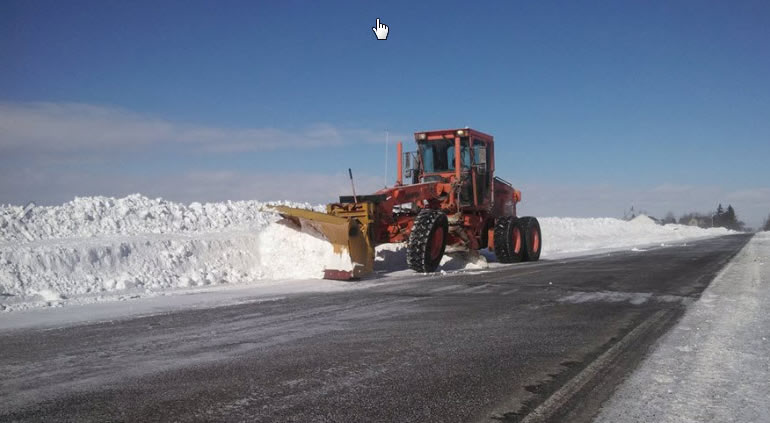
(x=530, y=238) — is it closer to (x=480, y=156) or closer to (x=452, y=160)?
(x=480, y=156)

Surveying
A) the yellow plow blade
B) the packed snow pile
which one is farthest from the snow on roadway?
the packed snow pile

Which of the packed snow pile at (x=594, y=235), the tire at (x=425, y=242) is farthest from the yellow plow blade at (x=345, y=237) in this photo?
the packed snow pile at (x=594, y=235)

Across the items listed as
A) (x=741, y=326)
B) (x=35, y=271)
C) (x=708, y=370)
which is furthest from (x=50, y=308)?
(x=741, y=326)

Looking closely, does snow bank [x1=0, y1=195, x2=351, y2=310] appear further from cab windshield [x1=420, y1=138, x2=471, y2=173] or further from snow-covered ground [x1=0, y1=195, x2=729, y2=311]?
cab windshield [x1=420, y1=138, x2=471, y2=173]

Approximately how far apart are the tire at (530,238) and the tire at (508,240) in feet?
0.71

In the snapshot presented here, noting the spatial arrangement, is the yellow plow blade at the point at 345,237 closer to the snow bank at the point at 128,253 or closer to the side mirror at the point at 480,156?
the snow bank at the point at 128,253

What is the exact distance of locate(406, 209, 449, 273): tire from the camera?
39.2ft

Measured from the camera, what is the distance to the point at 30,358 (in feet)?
16.2

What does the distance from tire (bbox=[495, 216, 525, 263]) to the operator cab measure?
102cm

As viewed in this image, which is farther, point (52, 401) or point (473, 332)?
point (473, 332)

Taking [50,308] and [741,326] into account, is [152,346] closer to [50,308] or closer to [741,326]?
[50,308]

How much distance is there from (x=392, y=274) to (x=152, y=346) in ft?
23.8

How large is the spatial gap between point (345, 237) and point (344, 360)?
251 inches

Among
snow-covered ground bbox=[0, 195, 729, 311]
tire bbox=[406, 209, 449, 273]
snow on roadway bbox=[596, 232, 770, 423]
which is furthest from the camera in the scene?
tire bbox=[406, 209, 449, 273]
